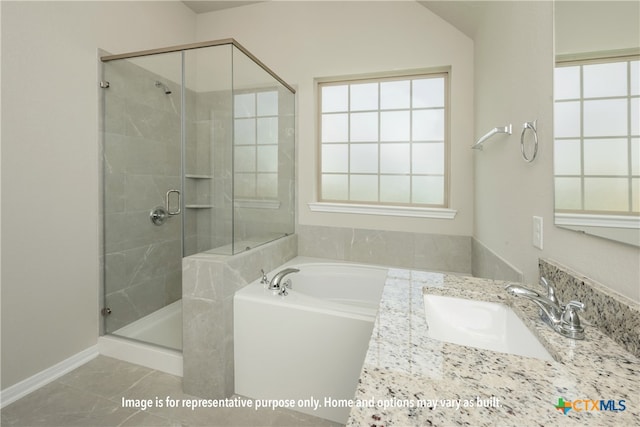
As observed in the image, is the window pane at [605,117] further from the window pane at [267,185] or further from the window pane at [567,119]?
the window pane at [267,185]

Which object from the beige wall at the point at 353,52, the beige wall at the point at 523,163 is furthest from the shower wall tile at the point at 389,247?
the beige wall at the point at 523,163

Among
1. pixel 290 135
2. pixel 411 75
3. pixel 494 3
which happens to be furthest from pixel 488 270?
pixel 290 135

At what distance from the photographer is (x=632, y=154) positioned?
26.0 inches

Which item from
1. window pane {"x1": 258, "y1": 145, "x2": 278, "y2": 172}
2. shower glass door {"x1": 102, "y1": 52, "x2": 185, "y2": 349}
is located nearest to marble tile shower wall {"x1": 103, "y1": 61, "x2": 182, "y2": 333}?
shower glass door {"x1": 102, "y1": 52, "x2": 185, "y2": 349}

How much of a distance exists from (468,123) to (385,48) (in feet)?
3.06

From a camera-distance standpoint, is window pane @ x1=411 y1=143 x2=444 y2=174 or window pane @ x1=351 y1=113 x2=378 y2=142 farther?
window pane @ x1=351 y1=113 x2=378 y2=142

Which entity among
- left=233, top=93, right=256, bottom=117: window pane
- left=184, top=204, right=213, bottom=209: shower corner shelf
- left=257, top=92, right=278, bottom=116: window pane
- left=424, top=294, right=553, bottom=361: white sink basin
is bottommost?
left=424, top=294, right=553, bottom=361: white sink basin

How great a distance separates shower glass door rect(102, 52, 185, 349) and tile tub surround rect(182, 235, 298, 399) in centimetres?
42

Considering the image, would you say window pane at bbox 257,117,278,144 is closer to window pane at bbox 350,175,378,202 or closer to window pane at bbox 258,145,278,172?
window pane at bbox 258,145,278,172

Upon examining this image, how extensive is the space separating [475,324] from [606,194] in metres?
0.55

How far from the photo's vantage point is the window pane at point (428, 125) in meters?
2.48

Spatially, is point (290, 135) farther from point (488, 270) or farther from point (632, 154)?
point (632, 154)

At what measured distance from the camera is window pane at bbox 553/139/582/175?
878 mm

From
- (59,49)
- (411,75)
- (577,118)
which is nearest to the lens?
(577,118)
